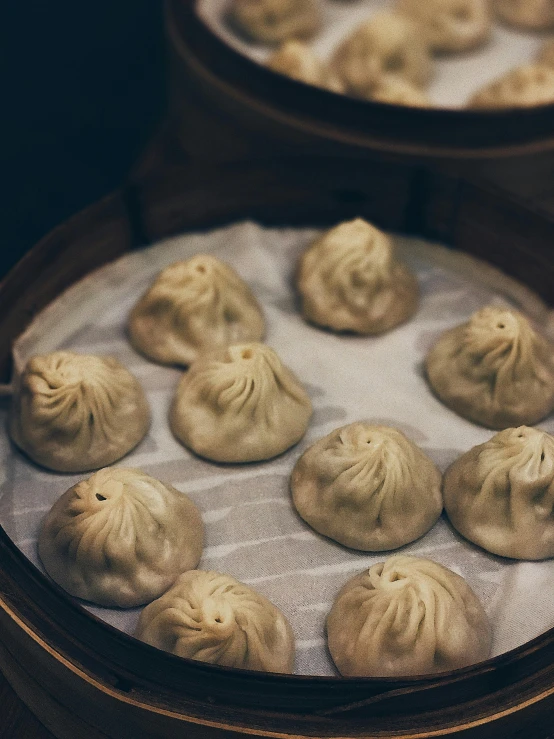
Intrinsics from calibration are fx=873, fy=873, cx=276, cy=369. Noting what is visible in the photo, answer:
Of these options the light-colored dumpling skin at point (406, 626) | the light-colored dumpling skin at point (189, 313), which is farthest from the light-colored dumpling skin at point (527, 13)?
the light-colored dumpling skin at point (406, 626)

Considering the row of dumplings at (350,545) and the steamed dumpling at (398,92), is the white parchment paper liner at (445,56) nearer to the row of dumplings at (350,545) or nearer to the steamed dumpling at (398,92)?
the steamed dumpling at (398,92)

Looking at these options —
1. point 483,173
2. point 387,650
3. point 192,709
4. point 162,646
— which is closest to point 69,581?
point 162,646

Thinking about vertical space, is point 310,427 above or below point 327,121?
below

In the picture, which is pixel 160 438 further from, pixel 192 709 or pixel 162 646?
pixel 192 709

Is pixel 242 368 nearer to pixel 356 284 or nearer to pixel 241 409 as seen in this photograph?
pixel 241 409

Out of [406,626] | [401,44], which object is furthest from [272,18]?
[406,626]
